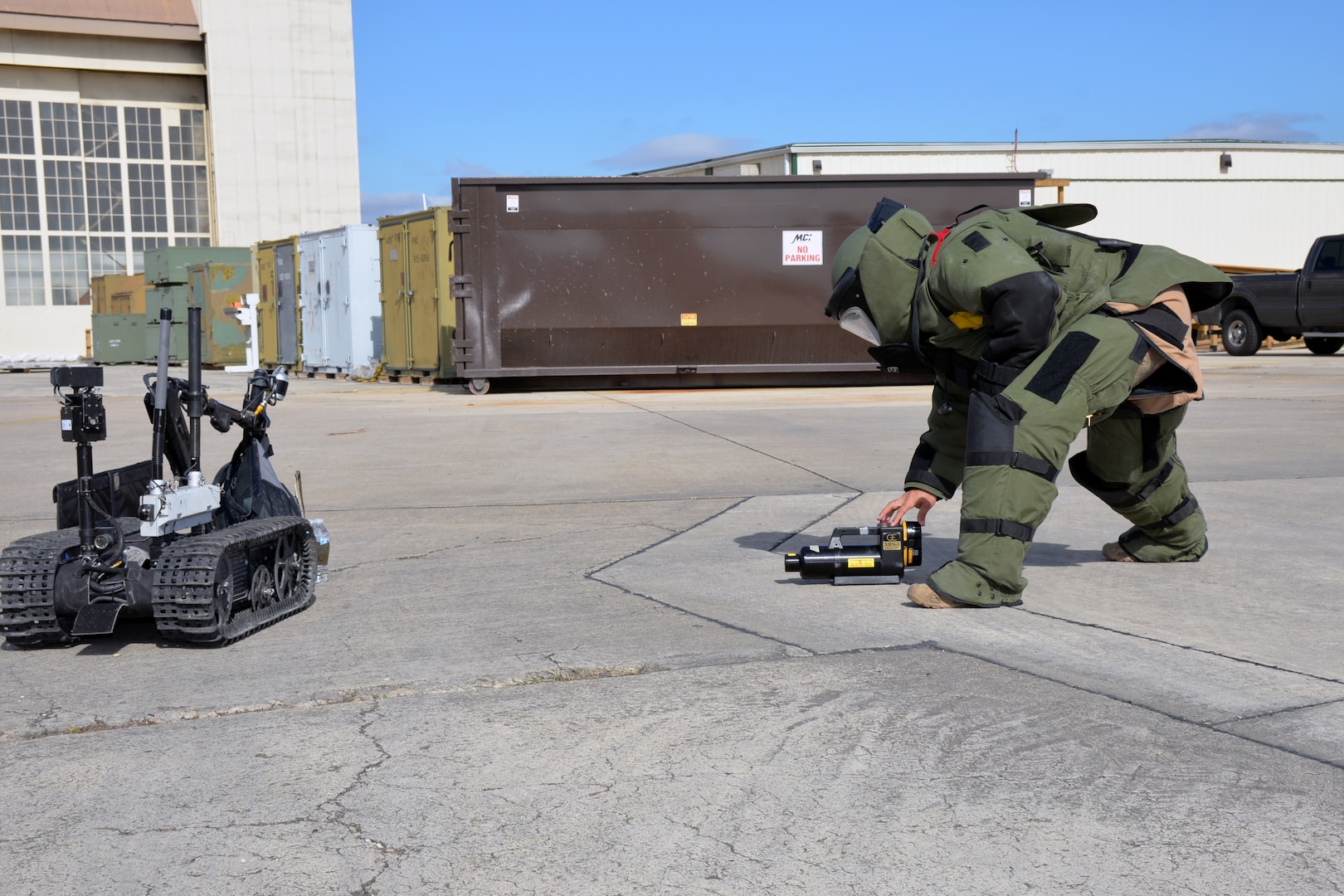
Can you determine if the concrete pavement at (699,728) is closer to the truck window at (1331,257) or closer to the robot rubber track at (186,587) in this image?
the robot rubber track at (186,587)

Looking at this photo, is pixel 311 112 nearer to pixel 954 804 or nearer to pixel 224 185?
pixel 224 185

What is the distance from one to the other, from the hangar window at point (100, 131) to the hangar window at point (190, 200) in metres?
1.78

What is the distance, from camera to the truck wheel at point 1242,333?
25266 millimetres

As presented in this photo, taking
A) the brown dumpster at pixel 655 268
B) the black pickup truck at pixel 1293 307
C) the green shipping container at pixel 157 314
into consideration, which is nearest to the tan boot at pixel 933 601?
the brown dumpster at pixel 655 268

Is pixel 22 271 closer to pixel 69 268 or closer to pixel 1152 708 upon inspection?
pixel 69 268

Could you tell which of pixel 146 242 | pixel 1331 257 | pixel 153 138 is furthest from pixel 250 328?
pixel 1331 257

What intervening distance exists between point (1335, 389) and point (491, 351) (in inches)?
438

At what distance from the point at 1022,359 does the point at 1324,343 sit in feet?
77.9

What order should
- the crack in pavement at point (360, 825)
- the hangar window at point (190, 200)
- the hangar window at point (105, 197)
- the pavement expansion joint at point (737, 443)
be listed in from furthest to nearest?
the hangar window at point (190, 200) → the hangar window at point (105, 197) → the pavement expansion joint at point (737, 443) → the crack in pavement at point (360, 825)

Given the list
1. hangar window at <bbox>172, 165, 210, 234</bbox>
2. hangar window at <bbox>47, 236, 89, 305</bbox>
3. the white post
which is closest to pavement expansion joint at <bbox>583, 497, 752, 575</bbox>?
the white post

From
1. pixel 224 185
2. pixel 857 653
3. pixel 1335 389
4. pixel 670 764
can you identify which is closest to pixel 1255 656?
pixel 857 653

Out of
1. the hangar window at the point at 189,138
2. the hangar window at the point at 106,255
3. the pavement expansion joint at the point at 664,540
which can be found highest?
the hangar window at the point at 189,138

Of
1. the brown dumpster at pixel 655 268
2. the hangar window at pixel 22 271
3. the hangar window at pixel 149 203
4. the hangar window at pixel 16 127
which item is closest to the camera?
the brown dumpster at pixel 655 268

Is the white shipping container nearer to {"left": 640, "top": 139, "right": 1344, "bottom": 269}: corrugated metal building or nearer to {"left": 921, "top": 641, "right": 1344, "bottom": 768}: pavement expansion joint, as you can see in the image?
{"left": 640, "top": 139, "right": 1344, "bottom": 269}: corrugated metal building
